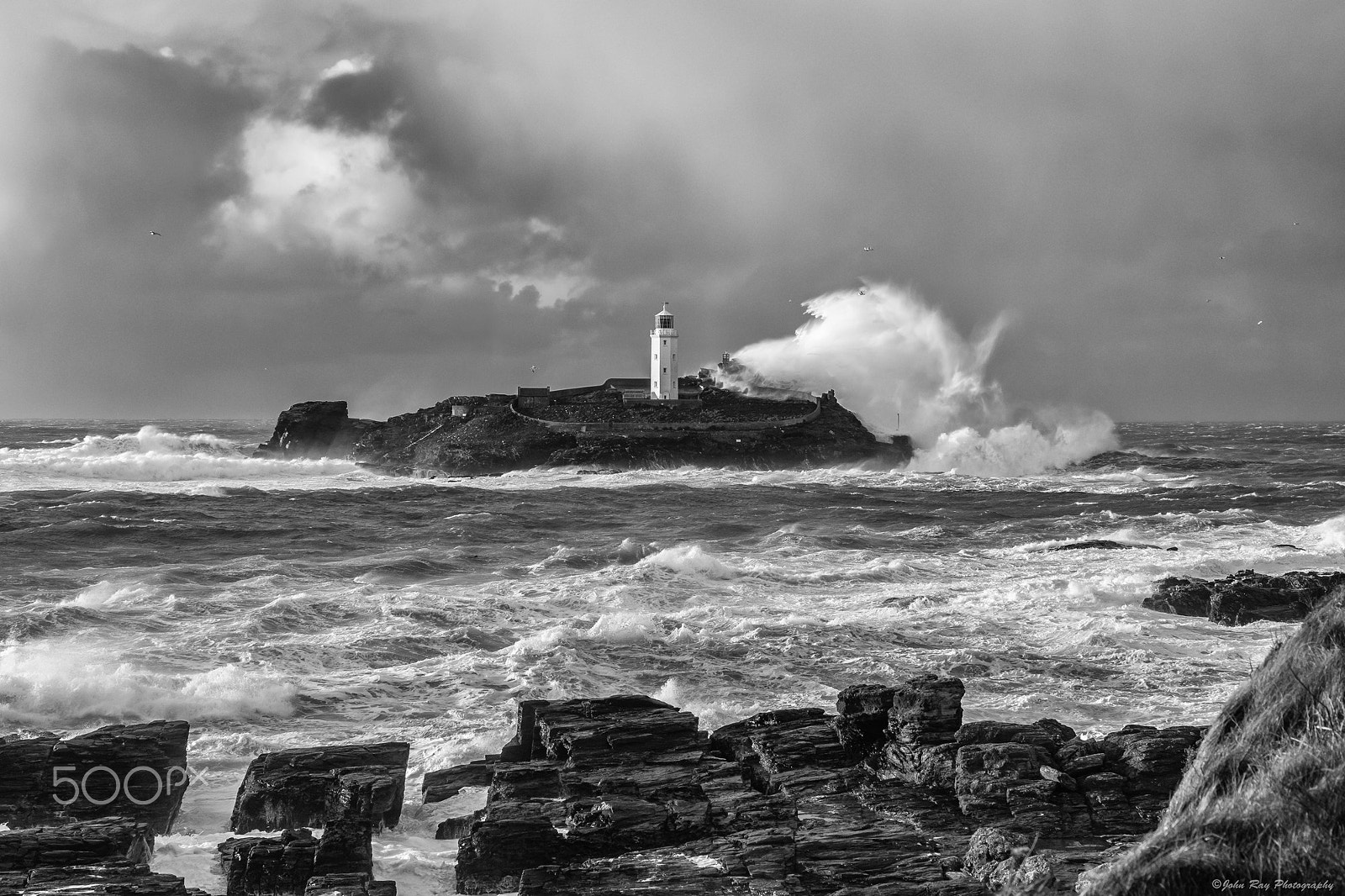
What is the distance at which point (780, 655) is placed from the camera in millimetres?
17672

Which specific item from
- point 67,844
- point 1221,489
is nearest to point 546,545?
point 67,844

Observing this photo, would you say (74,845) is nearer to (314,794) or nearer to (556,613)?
(314,794)

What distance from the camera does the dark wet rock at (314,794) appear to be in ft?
33.6

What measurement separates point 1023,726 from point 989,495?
4196 cm

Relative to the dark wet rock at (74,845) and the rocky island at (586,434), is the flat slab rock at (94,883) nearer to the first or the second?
the dark wet rock at (74,845)

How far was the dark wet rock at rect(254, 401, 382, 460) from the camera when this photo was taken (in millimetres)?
79688

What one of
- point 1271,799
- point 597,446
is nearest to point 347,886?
point 1271,799

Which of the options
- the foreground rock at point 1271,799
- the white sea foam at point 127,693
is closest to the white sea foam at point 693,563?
the white sea foam at point 127,693

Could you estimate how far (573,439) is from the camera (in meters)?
70.6

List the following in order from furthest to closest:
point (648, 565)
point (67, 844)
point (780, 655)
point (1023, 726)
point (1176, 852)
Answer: point (648, 565)
point (780, 655)
point (1023, 726)
point (67, 844)
point (1176, 852)

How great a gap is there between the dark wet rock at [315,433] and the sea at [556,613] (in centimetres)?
3149

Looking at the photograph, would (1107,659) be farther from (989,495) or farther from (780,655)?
(989,495)

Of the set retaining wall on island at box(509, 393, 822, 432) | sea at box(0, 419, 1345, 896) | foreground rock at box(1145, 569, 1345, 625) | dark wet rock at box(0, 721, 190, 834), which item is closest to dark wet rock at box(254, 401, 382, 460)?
retaining wall on island at box(509, 393, 822, 432)

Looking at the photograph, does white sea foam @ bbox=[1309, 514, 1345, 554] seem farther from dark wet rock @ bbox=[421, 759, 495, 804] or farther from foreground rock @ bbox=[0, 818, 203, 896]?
foreground rock @ bbox=[0, 818, 203, 896]
